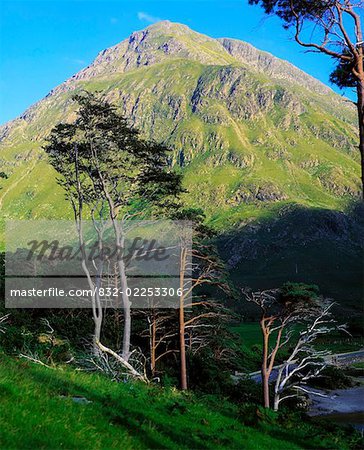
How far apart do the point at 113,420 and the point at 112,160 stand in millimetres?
20639

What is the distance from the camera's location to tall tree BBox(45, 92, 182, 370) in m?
27.2

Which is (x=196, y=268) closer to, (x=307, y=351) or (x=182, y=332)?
(x=182, y=332)

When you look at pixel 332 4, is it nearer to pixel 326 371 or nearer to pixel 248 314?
pixel 326 371

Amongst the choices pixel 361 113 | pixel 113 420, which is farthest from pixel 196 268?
pixel 113 420

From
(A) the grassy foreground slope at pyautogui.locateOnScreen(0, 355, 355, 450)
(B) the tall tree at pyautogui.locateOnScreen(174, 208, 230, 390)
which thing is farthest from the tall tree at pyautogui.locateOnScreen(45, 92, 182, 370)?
(A) the grassy foreground slope at pyautogui.locateOnScreen(0, 355, 355, 450)

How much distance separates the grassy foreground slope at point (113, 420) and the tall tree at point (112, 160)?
15370 mm

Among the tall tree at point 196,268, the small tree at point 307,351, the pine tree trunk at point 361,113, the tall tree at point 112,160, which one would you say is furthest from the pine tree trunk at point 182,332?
the pine tree trunk at point 361,113

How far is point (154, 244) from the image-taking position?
2933 centimetres

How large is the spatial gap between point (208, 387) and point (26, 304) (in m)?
19.4

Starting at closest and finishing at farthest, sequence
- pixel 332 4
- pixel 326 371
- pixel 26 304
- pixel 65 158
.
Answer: pixel 332 4, pixel 65 158, pixel 26 304, pixel 326 371

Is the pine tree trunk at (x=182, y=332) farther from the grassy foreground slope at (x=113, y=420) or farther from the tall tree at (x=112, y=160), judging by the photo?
the grassy foreground slope at (x=113, y=420)

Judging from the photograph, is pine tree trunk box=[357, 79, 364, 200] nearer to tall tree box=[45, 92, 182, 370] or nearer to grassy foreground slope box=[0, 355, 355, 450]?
grassy foreground slope box=[0, 355, 355, 450]

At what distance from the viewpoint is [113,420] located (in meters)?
8.62

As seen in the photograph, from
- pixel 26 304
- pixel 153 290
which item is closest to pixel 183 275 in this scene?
pixel 153 290
